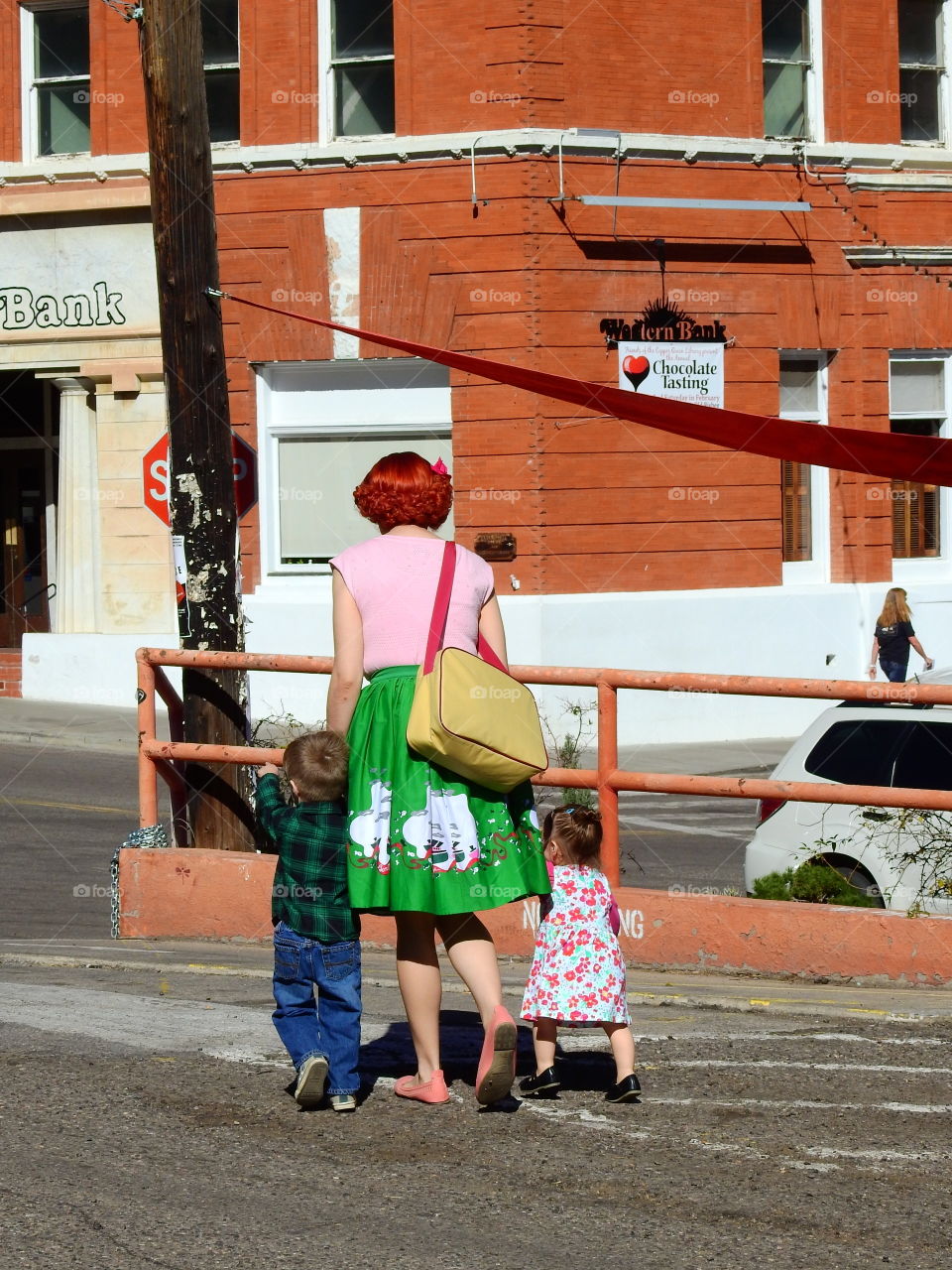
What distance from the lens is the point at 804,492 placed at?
21.3m

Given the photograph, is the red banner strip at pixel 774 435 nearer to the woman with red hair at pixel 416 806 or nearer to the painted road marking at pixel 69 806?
the woman with red hair at pixel 416 806

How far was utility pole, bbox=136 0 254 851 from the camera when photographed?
Answer: 9.26m

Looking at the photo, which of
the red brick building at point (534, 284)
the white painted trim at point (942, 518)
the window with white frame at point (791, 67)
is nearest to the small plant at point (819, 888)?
the red brick building at point (534, 284)

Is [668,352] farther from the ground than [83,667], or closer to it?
farther from the ground

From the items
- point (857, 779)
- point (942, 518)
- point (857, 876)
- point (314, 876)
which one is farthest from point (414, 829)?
point (942, 518)

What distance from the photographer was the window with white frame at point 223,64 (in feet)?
67.8

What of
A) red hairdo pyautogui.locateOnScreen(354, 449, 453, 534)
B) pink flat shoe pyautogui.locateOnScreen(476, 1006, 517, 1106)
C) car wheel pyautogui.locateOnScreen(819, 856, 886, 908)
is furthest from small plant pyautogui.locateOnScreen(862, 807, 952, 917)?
red hairdo pyautogui.locateOnScreen(354, 449, 453, 534)

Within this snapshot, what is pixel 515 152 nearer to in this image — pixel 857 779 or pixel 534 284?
pixel 534 284

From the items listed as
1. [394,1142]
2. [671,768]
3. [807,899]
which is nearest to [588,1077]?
[394,1142]

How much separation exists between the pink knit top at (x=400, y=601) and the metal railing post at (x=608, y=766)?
201 centimetres

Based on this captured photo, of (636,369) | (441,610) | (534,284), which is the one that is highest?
(534,284)

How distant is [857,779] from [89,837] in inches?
268

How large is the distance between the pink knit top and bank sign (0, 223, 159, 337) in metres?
16.8

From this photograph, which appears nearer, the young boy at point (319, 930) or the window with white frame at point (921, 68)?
the young boy at point (319, 930)
